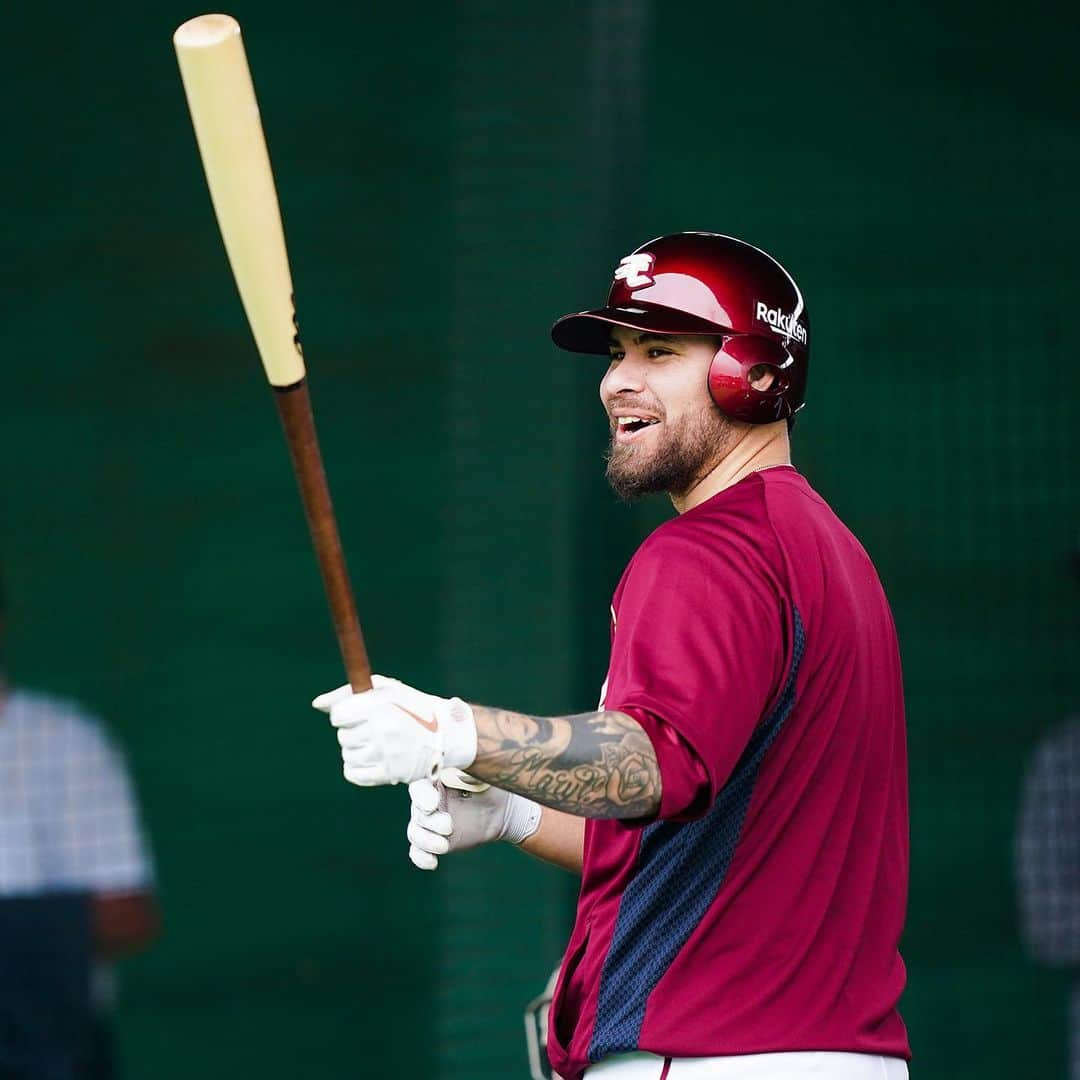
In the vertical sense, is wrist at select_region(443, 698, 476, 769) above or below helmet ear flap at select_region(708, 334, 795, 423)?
below

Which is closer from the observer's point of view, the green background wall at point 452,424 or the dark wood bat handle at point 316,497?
the dark wood bat handle at point 316,497

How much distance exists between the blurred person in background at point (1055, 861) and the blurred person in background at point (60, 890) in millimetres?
2286

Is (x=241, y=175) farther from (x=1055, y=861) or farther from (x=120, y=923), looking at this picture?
(x=1055, y=861)

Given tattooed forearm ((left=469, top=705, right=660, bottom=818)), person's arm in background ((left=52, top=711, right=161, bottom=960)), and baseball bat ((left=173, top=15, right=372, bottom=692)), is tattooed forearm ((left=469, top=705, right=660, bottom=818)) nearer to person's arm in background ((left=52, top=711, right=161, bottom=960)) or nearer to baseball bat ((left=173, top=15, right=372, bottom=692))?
baseball bat ((left=173, top=15, right=372, bottom=692))

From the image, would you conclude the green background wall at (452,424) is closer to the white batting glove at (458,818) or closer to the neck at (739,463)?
the white batting glove at (458,818)

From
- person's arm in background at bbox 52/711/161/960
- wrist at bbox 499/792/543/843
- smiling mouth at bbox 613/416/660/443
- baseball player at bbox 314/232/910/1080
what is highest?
smiling mouth at bbox 613/416/660/443

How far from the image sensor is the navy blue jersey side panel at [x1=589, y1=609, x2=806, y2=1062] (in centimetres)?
217

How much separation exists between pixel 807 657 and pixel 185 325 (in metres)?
3.22

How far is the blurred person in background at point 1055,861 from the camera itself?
496 centimetres

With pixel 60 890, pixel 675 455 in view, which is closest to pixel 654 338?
pixel 675 455

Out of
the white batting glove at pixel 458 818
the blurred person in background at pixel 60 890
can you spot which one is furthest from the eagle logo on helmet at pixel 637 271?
the blurred person in background at pixel 60 890

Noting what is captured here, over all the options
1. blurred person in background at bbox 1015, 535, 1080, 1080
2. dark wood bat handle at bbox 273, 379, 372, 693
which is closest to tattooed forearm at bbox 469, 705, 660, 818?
dark wood bat handle at bbox 273, 379, 372, 693

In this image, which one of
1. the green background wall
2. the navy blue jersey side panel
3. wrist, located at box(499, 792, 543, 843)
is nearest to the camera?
the navy blue jersey side panel

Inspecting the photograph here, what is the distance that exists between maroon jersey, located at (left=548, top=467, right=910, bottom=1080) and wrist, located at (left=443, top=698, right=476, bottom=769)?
0.17 m
